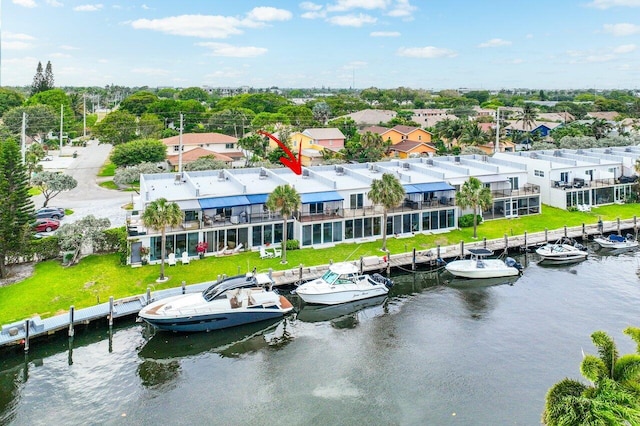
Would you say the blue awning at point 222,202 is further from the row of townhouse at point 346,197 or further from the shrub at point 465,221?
the shrub at point 465,221

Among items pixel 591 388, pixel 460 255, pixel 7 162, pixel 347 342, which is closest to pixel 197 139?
pixel 7 162

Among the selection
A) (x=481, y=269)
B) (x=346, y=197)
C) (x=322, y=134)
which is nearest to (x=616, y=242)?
(x=481, y=269)

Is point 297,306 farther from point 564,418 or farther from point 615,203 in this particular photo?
point 615,203

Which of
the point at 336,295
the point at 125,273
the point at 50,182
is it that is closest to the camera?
the point at 336,295

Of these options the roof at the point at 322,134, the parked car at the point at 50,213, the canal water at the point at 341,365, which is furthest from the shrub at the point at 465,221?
the roof at the point at 322,134

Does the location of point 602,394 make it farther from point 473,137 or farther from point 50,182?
point 473,137

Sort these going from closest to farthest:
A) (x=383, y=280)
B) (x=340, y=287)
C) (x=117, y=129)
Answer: (x=340, y=287) → (x=383, y=280) → (x=117, y=129)

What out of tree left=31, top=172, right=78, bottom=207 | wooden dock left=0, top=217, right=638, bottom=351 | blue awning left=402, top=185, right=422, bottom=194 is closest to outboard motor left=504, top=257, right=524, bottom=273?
wooden dock left=0, top=217, right=638, bottom=351
